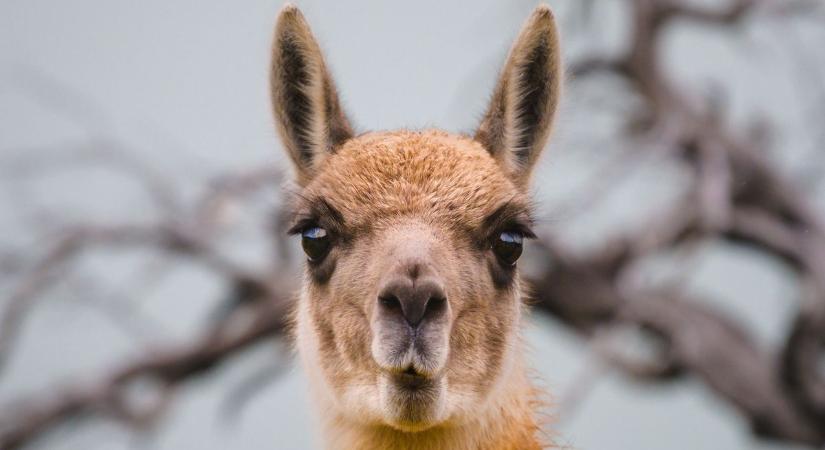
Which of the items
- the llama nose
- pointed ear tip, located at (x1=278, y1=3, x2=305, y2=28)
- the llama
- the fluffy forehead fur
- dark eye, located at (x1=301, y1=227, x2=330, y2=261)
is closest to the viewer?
the llama nose

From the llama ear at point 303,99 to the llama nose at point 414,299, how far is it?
97 centimetres

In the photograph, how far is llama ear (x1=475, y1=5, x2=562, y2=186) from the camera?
3.38 metres

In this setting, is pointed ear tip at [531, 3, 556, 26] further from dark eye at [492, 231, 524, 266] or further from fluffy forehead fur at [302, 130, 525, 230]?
dark eye at [492, 231, 524, 266]

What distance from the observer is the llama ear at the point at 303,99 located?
3.37 metres

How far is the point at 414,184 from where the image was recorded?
2998mm

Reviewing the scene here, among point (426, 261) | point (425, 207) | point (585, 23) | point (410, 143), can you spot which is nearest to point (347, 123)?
point (410, 143)

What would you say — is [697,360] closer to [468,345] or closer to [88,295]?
[88,295]

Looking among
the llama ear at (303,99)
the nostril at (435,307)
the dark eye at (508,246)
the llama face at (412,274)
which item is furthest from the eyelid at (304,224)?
the nostril at (435,307)

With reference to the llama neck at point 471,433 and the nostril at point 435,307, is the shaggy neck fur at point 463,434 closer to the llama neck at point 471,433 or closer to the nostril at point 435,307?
the llama neck at point 471,433

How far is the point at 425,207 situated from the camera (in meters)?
2.94

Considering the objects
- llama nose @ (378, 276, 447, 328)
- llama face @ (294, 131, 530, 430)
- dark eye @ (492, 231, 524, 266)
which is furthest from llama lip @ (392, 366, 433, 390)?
dark eye @ (492, 231, 524, 266)

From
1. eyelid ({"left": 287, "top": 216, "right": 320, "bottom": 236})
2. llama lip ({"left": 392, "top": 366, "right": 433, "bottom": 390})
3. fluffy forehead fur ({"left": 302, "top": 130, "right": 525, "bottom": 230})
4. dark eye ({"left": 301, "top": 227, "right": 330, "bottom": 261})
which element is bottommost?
llama lip ({"left": 392, "top": 366, "right": 433, "bottom": 390})

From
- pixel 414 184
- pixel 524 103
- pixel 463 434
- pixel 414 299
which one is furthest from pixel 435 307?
pixel 524 103

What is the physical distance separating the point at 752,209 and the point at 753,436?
98.0 inches
